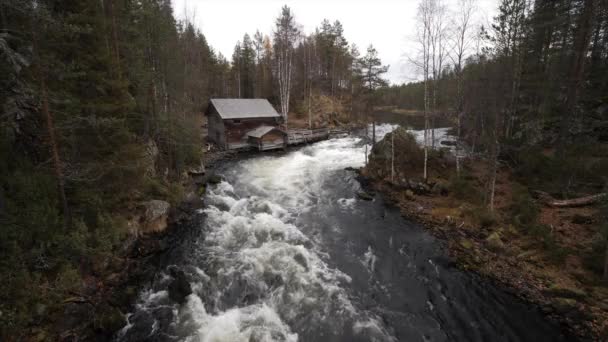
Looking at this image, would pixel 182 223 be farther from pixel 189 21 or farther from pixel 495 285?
pixel 189 21

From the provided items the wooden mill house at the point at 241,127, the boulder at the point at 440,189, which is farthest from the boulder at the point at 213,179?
the boulder at the point at 440,189

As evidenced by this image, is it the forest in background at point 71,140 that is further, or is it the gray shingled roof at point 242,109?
the gray shingled roof at point 242,109

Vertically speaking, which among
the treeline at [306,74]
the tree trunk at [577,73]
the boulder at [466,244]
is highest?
the treeline at [306,74]

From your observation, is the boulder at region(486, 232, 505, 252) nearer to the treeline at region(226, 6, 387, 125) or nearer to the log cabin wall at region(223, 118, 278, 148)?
the log cabin wall at region(223, 118, 278, 148)

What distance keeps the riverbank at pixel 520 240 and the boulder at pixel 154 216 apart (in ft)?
38.9

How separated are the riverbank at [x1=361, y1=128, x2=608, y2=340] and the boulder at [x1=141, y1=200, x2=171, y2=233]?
38.9 ft

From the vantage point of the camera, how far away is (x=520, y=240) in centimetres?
1048

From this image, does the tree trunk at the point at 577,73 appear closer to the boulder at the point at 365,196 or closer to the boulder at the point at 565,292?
the boulder at the point at 565,292

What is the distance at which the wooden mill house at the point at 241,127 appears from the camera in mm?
27734

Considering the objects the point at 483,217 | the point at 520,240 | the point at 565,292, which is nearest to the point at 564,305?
the point at 565,292

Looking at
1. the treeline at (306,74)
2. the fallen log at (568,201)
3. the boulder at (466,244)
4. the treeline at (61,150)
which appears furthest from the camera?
the treeline at (306,74)

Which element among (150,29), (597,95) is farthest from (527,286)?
(150,29)

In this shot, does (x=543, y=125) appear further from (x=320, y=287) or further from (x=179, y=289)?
(x=179, y=289)

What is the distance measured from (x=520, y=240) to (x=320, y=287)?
26.7ft
